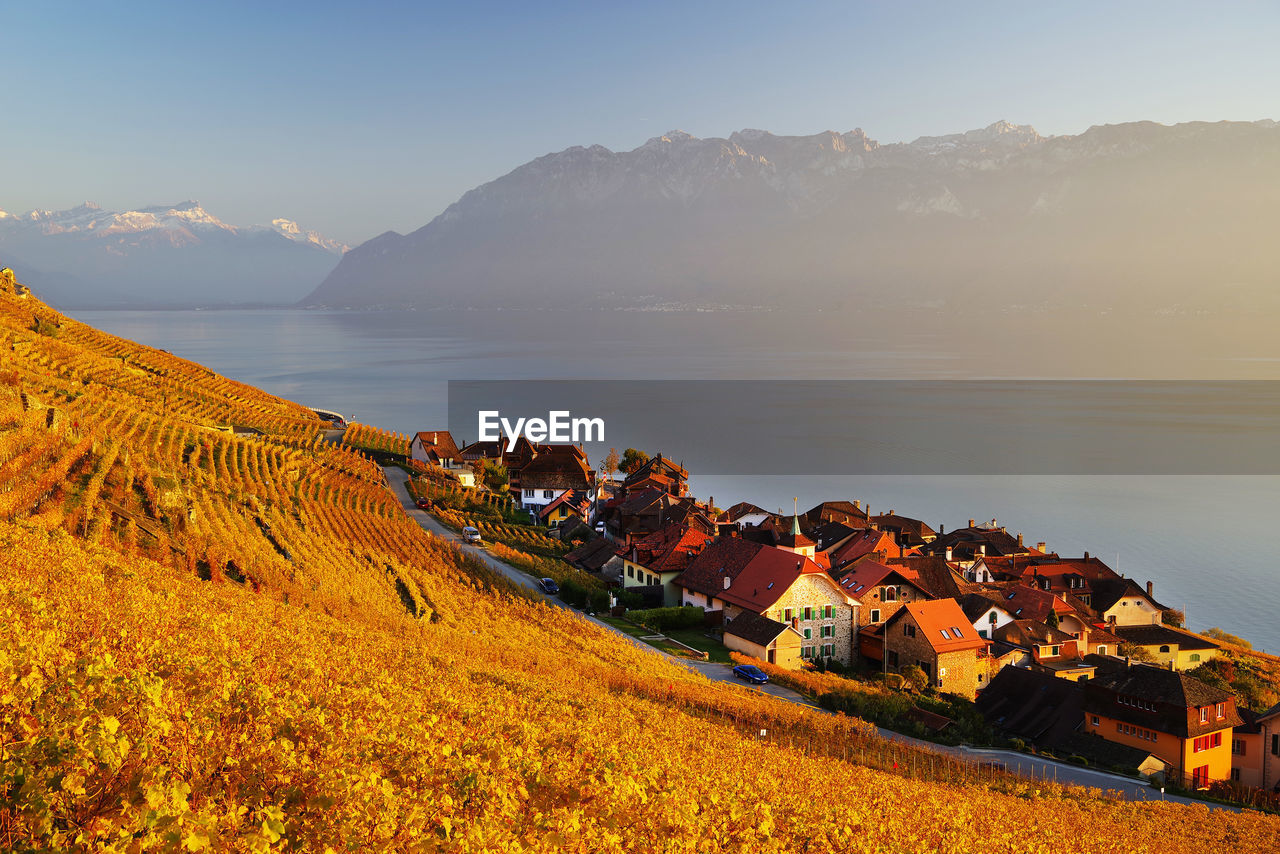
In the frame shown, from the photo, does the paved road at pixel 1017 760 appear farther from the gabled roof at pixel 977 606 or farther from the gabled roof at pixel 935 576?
the gabled roof at pixel 935 576

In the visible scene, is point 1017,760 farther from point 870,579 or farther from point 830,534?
point 830,534

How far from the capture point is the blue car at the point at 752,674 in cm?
2762

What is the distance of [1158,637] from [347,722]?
40530mm

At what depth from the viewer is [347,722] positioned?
28.8 feet

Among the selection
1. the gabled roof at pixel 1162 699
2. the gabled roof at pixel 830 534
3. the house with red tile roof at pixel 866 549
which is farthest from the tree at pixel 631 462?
the gabled roof at pixel 1162 699

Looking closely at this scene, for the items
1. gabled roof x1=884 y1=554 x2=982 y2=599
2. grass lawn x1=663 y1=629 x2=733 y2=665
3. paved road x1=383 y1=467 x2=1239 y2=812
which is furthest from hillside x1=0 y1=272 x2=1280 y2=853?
gabled roof x1=884 y1=554 x2=982 y2=599

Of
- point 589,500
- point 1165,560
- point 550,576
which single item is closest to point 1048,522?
point 1165,560

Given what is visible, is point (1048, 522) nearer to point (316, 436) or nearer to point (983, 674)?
point (983, 674)

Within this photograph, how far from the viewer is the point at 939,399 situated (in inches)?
5477

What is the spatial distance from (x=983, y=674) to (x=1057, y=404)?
114806mm

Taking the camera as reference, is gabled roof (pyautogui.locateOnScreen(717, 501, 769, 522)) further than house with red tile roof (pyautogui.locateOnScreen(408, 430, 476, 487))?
No

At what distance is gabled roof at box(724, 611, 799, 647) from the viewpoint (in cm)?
3136

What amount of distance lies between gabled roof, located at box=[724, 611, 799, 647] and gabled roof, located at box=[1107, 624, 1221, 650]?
17978 millimetres

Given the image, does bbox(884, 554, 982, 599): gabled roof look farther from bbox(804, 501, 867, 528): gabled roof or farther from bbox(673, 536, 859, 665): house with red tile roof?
bbox(804, 501, 867, 528): gabled roof
